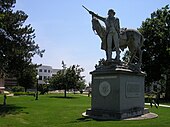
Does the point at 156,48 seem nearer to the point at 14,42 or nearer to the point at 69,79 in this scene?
the point at 69,79

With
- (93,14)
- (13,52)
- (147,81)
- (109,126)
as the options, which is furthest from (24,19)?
(147,81)

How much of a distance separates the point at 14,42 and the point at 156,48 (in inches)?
1019

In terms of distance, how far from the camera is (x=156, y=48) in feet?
151

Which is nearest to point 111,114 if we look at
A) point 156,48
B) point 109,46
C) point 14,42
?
point 109,46

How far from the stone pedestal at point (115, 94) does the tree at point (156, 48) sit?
28.9 meters

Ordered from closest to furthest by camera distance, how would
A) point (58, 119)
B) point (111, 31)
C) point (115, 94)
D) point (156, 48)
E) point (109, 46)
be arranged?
point (58, 119)
point (115, 94)
point (111, 31)
point (109, 46)
point (156, 48)

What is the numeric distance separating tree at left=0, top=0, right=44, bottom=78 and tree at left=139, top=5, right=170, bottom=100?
73.0 feet

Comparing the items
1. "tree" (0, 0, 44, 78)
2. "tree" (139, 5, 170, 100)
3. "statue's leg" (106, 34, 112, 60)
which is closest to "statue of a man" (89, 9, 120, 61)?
"statue's leg" (106, 34, 112, 60)

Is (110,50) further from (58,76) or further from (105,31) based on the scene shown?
(58,76)

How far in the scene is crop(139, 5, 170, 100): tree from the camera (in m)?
45.7

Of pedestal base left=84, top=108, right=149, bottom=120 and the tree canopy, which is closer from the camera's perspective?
pedestal base left=84, top=108, right=149, bottom=120

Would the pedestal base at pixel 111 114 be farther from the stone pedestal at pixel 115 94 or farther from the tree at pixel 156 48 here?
the tree at pixel 156 48

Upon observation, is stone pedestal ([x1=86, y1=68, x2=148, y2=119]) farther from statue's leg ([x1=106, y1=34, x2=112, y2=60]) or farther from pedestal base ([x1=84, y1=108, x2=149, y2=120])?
statue's leg ([x1=106, y1=34, x2=112, y2=60])

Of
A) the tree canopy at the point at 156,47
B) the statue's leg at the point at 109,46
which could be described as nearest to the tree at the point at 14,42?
the statue's leg at the point at 109,46
